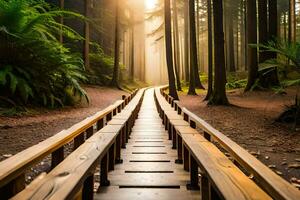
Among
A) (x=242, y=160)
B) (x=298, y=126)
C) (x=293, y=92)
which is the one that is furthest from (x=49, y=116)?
(x=293, y=92)

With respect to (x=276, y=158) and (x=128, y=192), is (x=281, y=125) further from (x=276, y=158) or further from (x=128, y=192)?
(x=128, y=192)

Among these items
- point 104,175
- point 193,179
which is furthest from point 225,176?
point 104,175

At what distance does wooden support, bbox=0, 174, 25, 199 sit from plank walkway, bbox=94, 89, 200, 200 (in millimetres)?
1357

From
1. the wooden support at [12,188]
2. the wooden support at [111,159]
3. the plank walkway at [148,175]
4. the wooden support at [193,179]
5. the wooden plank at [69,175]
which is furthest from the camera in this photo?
the wooden support at [111,159]

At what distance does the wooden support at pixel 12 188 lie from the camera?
2547 mm

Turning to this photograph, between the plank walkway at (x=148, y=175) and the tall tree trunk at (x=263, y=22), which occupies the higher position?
the tall tree trunk at (x=263, y=22)

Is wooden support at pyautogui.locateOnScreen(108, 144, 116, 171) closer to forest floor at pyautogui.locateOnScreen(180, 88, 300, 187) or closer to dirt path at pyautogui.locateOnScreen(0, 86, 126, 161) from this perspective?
dirt path at pyautogui.locateOnScreen(0, 86, 126, 161)

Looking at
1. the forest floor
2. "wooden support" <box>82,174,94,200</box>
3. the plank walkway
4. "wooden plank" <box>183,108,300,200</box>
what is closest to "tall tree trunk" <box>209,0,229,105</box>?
the forest floor

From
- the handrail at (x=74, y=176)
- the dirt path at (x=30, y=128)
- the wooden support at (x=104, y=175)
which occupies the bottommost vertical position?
the wooden support at (x=104, y=175)

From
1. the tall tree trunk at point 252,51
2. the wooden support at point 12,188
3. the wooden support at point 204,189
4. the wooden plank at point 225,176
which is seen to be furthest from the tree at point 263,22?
the wooden support at point 12,188

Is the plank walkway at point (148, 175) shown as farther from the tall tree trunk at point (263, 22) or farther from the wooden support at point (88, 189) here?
the tall tree trunk at point (263, 22)

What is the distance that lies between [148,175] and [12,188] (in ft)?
8.21

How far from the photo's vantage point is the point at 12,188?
2611mm

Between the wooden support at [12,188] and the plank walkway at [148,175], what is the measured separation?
1.36m
